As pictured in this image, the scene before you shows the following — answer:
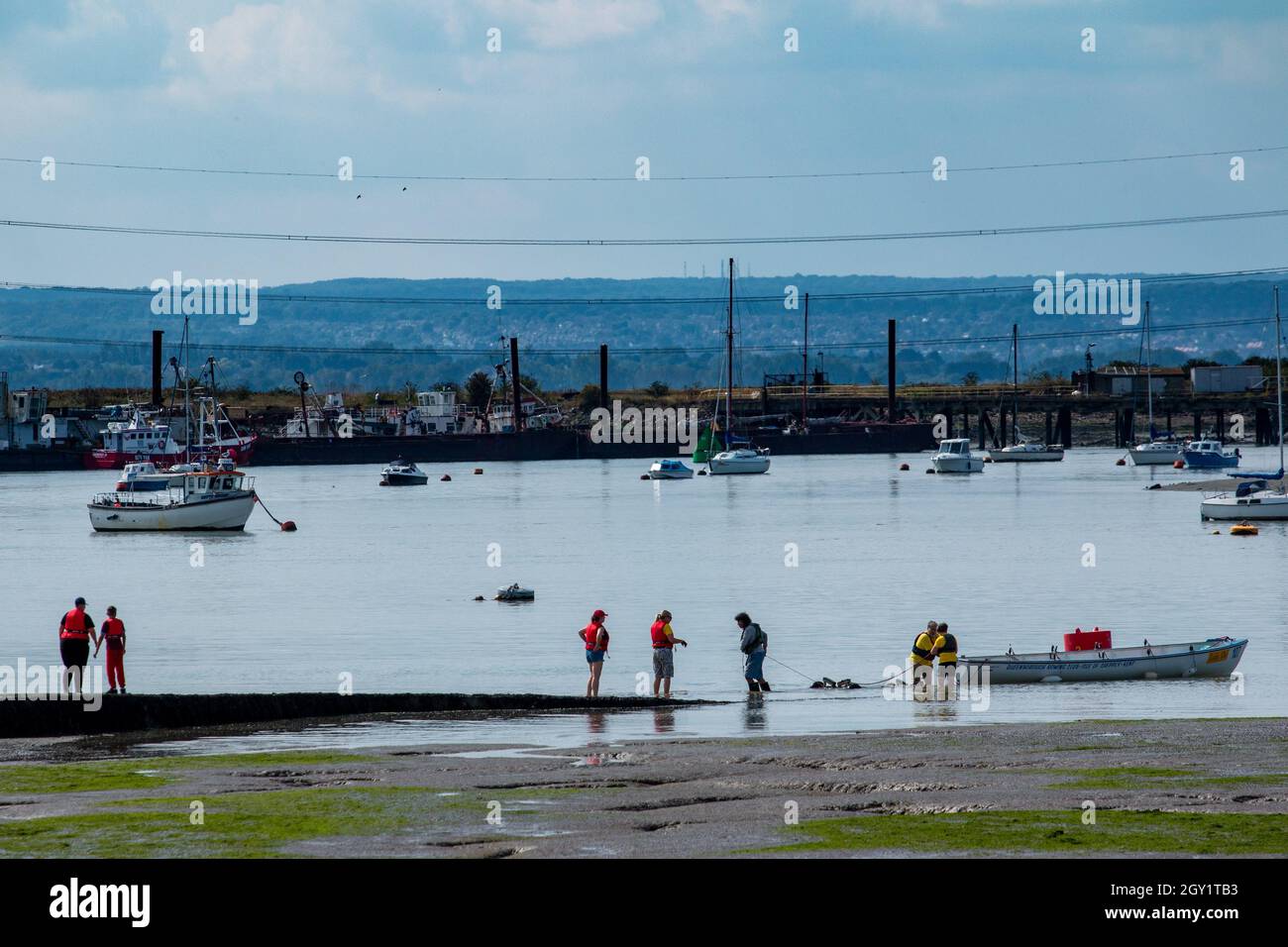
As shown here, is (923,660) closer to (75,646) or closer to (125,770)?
(75,646)

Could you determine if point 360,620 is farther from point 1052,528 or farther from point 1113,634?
point 1052,528

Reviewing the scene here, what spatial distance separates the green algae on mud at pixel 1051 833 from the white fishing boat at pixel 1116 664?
66.9 ft

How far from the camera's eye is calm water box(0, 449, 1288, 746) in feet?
132

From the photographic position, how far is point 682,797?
2295cm

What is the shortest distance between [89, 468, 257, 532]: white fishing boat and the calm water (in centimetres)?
140

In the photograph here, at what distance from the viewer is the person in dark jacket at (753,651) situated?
1518 inches

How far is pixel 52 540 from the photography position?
105 m

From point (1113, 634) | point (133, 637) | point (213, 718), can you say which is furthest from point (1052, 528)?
point (213, 718)

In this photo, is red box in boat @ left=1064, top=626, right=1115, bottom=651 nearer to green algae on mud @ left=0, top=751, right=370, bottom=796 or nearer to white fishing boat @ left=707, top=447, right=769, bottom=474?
green algae on mud @ left=0, top=751, right=370, bottom=796

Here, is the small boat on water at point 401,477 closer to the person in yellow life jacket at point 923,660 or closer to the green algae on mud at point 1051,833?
the person in yellow life jacket at point 923,660

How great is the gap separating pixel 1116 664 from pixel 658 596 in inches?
1157

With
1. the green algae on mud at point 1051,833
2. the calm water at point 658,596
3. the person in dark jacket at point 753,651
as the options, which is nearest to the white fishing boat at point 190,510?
the calm water at point 658,596

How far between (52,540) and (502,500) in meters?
51.2
